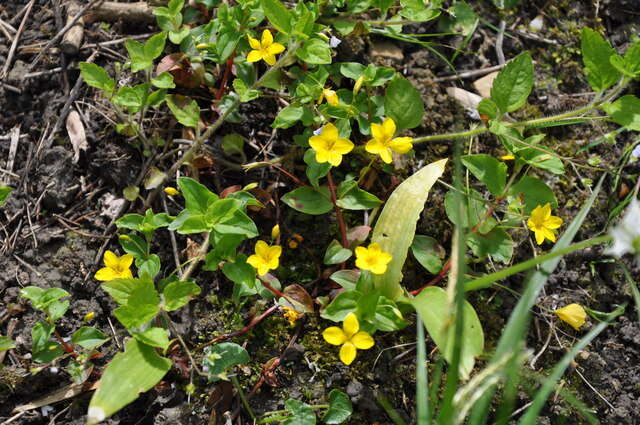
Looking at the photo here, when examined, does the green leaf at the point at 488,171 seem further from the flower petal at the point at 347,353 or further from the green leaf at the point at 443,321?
the flower petal at the point at 347,353

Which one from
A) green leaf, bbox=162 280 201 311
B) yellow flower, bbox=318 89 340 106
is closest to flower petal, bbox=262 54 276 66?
yellow flower, bbox=318 89 340 106

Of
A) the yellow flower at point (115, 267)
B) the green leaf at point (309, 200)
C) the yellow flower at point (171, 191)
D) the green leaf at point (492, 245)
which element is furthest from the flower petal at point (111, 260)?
the green leaf at point (492, 245)

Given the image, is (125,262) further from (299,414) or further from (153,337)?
(299,414)

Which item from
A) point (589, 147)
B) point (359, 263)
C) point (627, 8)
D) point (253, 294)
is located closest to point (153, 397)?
point (253, 294)

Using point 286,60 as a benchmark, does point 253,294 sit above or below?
below

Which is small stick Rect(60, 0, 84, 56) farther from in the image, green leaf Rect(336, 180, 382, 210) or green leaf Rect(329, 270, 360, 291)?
green leaf Rect(329, 270, 360, 291)

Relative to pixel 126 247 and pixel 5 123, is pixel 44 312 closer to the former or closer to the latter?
pixel 126 247
